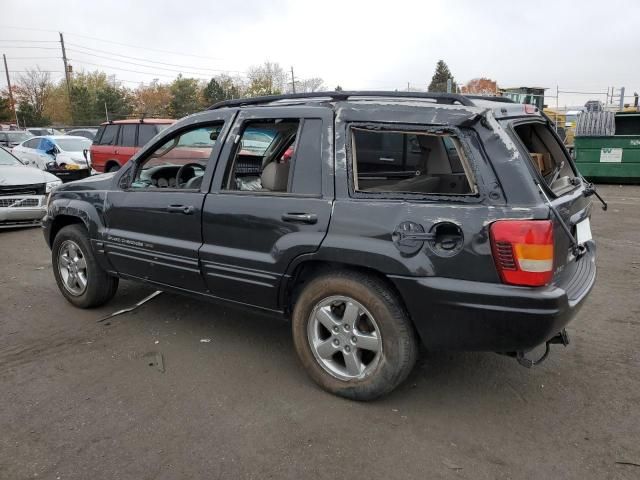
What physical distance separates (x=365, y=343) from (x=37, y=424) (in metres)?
1.92

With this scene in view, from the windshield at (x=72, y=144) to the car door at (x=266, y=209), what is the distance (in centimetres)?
1235

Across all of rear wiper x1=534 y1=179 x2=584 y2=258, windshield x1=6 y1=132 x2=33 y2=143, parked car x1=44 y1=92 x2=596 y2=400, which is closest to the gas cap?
parked car x1=44 y1=92 x2=596 y2=400

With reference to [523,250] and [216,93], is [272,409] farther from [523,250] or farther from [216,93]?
[216,93]

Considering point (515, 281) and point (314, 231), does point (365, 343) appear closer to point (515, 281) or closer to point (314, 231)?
point (314, 231)

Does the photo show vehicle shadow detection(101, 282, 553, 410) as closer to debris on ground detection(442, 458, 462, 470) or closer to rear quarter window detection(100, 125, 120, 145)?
debris on ground detection(442, 458, 462, 470)

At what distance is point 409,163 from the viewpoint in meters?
4.14

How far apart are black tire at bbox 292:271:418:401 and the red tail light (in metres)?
0.63

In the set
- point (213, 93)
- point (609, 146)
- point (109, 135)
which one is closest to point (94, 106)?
point (213, 93)

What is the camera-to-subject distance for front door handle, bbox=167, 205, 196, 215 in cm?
371

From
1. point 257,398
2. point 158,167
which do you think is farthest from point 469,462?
point 158,167

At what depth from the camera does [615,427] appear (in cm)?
290

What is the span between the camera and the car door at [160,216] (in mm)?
3744

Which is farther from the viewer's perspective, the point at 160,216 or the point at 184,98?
the point at 184,98

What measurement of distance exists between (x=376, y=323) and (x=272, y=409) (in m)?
0.82
